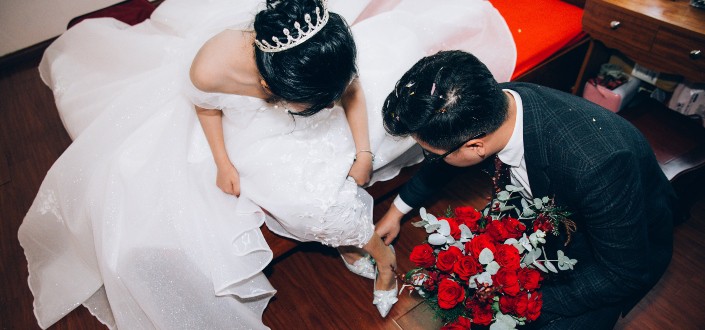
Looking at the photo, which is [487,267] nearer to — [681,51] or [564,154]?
[564,154]

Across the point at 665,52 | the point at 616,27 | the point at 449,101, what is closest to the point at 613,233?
the point at 449,101

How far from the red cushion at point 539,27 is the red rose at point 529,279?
1217mm

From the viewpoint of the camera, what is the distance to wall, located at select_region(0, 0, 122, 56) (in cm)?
311

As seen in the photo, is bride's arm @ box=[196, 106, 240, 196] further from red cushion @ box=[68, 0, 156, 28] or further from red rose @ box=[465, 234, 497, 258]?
red cushion @ box=[68, 0, 156, 28]

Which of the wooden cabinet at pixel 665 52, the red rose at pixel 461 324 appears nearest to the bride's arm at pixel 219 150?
the red rose at pixel 461 324

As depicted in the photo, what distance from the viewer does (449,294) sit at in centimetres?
93

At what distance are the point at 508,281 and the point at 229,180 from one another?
93 centimetres

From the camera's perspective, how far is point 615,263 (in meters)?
1.05

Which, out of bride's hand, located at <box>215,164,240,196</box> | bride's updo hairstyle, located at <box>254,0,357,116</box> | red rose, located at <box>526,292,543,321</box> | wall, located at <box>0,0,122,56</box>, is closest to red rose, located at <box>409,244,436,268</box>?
red rose, located at <box>526,292,543,321</box>

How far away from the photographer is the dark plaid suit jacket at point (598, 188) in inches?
38.8

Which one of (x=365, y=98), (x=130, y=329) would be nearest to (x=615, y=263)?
(x=365, y=98)

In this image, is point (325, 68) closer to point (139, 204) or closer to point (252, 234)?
point (252, 234)

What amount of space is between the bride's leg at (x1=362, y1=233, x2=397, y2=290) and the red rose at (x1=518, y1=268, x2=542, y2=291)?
2.21ft

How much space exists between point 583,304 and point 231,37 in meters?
1.30
